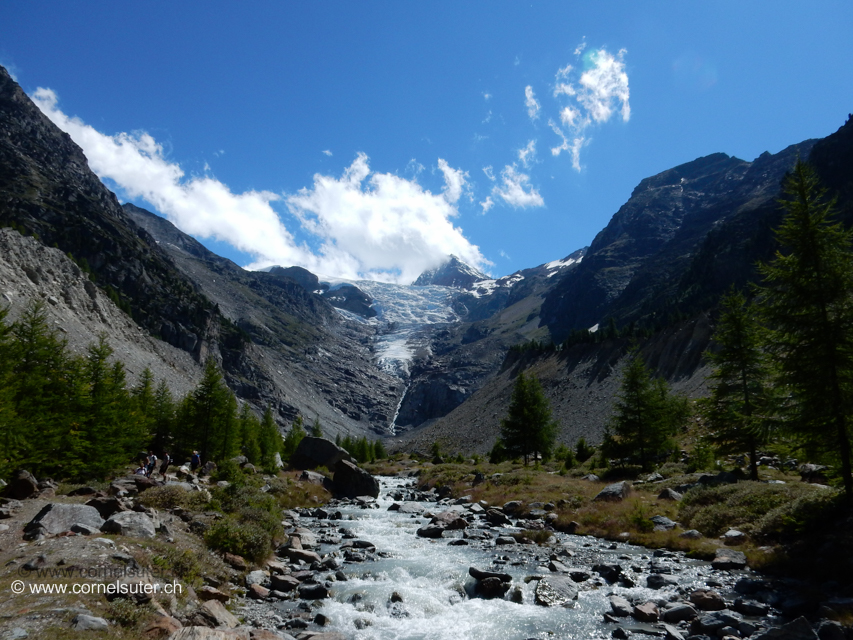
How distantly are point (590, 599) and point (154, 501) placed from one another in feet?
60.6

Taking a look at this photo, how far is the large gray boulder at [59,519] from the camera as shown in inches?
524

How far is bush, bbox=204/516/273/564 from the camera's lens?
56.1 feet

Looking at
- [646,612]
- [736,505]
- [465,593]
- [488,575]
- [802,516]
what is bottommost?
[465,593]

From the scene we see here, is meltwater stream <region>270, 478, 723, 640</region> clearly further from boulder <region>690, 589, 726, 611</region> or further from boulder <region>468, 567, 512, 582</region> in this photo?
boulder <region>690, 589, 726, 611</region>

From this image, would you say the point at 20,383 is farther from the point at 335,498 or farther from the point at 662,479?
the point at 662,479

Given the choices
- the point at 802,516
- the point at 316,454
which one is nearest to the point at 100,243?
the point at 316,454

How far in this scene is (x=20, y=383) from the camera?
83.6 ft


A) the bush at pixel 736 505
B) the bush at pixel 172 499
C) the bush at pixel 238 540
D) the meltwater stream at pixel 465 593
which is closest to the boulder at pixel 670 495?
the bush at pixel 736 505

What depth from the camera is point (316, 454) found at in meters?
56.2

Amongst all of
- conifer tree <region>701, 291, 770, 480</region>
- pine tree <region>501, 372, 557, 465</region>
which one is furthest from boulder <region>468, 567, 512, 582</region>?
pine tree <region>501, 372, 557, 465</region>

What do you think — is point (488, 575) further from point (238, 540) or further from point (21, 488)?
point (21, 488)

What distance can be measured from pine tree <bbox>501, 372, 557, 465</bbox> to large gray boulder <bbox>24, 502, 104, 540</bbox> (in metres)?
49.6

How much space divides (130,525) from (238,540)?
13.6ft

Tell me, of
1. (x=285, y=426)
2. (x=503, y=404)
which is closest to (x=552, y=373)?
(x=503, y=404)
